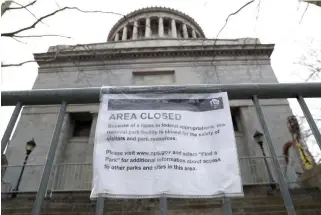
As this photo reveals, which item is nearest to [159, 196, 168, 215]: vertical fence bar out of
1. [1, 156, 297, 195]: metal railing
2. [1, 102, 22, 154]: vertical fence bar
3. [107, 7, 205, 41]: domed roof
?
[1, 102, 22, 154]: vertical fence bar

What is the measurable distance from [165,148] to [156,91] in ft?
1.36

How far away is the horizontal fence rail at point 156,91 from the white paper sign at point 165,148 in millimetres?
51

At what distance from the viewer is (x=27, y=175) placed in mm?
13375

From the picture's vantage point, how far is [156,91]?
1.67m

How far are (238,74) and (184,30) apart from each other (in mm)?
14075

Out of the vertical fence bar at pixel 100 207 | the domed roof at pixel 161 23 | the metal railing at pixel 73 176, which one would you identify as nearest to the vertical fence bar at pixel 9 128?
the vertical fence bar at pixel 100 207

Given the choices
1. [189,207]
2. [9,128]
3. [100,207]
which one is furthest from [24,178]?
[100,207]

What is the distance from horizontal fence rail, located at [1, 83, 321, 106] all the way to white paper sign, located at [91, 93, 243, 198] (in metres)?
0.05

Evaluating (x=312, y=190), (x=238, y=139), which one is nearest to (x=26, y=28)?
(x=312, y=190)

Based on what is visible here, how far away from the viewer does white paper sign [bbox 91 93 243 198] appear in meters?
1.39

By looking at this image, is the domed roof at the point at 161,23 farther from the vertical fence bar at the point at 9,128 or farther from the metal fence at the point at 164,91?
the vertical fence bar at the point at 9,128

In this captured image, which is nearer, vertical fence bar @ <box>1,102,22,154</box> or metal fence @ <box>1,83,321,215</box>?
vertical fence bar @ <box>1,102,22,154</box>

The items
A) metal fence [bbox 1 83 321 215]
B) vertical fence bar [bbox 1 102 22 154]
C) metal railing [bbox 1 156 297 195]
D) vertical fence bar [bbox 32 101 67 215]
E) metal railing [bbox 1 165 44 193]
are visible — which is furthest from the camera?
metal railing [bbox 1 165 44 193]

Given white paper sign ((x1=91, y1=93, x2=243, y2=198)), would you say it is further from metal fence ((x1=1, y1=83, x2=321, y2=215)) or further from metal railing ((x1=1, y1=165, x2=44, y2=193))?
metal railing ((x1=1, y1=165, x2=44, y2=193))
